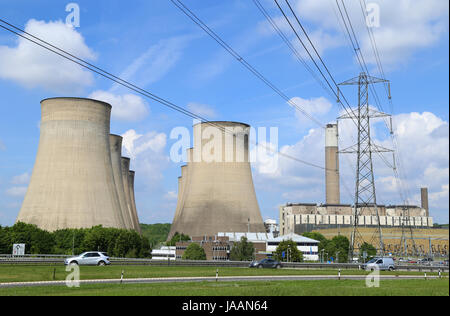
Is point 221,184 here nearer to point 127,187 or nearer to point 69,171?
point 69,171

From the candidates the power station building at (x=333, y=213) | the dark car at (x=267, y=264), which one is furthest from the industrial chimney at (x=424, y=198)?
the dark car at (x=267, y=264)

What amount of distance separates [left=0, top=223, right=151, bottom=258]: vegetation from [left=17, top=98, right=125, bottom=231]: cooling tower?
1.75m

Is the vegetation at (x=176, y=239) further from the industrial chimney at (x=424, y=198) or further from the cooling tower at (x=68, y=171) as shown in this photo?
the industrial chimney at (x=424, y=198)

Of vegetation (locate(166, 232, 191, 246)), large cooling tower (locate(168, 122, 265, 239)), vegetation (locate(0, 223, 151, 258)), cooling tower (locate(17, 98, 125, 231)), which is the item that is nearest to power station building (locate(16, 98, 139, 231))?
cooling tower (locate(17, 98, 125, 231))

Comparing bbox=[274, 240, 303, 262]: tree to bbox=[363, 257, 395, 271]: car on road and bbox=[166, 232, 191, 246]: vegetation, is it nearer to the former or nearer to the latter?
bbox=[166, 232, 191, 246]: vegetation

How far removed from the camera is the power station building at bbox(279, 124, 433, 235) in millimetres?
112562

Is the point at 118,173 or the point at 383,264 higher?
the point at 118,173

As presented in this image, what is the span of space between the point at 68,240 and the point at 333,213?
83714mm

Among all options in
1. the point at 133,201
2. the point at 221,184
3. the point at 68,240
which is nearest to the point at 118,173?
the point at 68,240

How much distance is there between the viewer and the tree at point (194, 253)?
71.8 meters

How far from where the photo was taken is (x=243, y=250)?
230 ft
